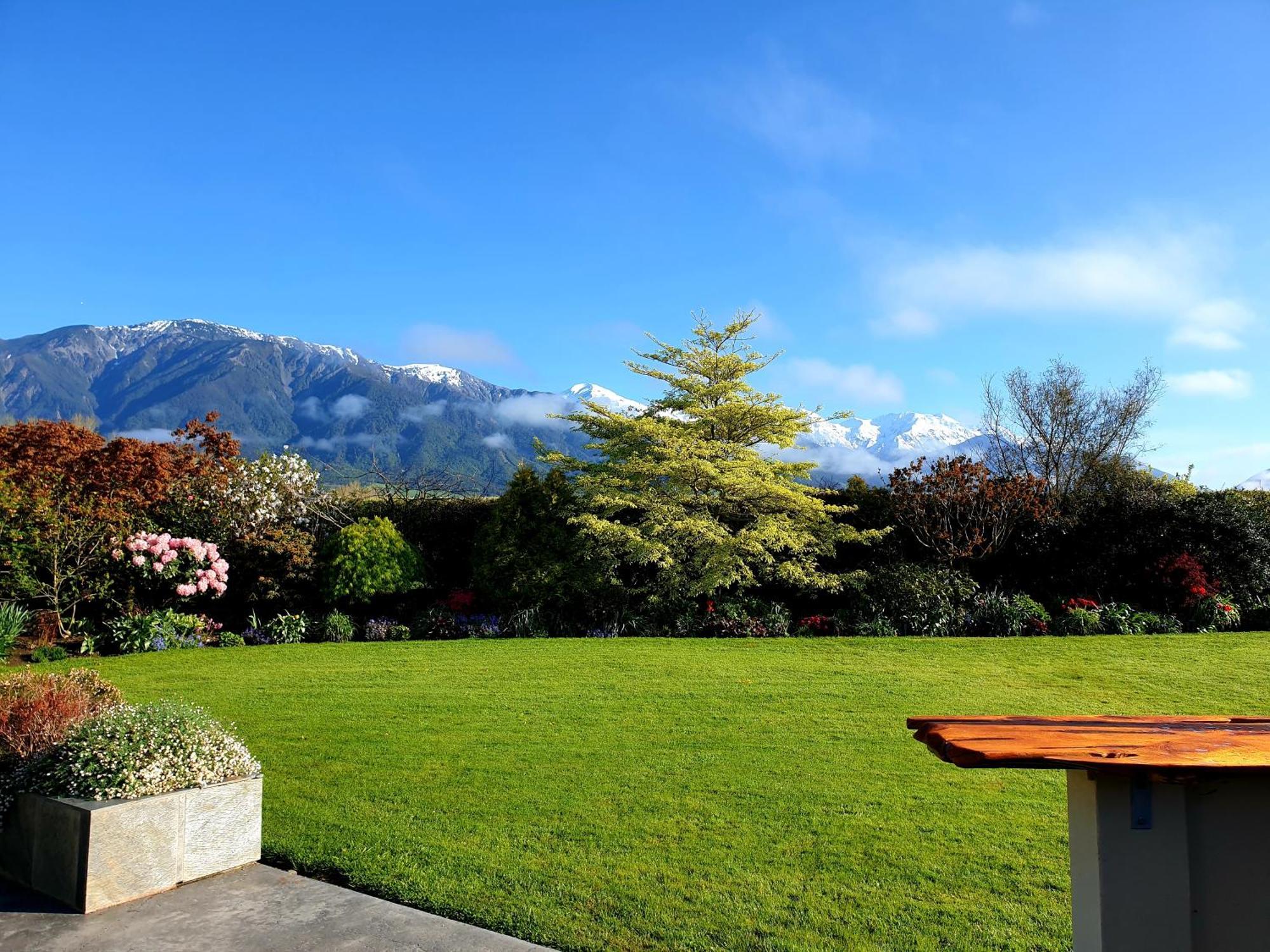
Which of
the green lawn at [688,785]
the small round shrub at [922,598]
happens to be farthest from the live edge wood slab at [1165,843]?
the small round shrub at [922,598]

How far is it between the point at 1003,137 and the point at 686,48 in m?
4.17

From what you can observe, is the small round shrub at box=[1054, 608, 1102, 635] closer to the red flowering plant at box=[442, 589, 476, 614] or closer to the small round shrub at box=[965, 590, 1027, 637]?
the small round shrub at box=[965, 590, 1027, 637]

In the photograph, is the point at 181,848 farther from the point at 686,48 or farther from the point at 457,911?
the point at 686,48

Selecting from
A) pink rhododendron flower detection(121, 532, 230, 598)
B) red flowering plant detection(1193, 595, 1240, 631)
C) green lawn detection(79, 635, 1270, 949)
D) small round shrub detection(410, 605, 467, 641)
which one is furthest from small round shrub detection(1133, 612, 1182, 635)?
pink rhododendron flower detection(121, 532, 230, 598)

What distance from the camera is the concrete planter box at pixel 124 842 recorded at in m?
4.00

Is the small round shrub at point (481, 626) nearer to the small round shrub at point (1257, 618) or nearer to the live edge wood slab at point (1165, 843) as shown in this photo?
the small round shrub at point (1257, 618)

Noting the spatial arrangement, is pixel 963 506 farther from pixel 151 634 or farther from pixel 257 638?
pixel 151 634

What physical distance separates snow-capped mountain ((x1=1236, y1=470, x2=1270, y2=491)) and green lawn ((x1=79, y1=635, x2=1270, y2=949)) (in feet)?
18.8

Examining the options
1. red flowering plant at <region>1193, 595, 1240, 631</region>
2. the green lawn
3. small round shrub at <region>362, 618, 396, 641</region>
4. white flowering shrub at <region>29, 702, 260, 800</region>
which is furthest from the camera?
small round shrub at <region>362, 618, 396, 641</region>

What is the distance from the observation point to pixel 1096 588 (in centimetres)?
1423

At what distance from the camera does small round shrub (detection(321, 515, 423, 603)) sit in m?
14.7

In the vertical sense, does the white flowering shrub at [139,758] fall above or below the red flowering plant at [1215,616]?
below

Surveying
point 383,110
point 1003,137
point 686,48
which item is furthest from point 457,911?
point 383,110

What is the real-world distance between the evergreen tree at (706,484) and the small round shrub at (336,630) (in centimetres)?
422
